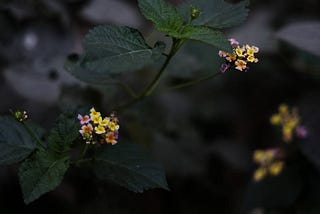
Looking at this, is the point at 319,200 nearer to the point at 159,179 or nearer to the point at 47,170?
the point at 159,179

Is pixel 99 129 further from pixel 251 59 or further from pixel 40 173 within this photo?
pixel 251 59

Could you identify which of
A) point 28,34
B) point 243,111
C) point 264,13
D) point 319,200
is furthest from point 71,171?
point 264,13

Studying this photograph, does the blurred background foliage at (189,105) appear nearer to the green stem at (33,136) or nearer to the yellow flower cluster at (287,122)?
the yellow flower cluster at (287,122)

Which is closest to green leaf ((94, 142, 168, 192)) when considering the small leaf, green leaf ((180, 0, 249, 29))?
green leaf ((180, 0, 249, 29))

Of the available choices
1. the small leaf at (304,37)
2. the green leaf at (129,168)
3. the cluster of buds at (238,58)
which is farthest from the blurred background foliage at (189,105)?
the cluster of buds at (238,58)

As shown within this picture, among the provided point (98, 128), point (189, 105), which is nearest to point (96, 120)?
point (98, 128)
